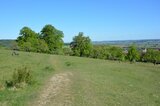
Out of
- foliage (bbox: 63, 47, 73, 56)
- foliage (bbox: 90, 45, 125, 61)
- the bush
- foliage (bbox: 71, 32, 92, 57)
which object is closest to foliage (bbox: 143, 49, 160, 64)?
foliage (bbox: 90, 45, 125, 61)

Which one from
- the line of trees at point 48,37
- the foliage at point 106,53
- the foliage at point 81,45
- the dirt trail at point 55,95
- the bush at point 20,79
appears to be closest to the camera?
the dirt trail at point 55,95

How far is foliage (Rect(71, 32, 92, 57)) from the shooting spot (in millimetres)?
100963

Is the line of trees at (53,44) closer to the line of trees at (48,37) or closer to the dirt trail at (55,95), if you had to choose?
the line of trees at (48,37)

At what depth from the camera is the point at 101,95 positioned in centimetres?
1755

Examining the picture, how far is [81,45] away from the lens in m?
102

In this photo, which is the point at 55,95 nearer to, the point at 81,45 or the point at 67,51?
the point at 81,45

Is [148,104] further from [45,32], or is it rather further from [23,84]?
[45,32]

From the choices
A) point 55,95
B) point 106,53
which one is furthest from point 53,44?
point 55,95

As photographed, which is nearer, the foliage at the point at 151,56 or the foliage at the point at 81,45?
the foliage at the point at 81,45

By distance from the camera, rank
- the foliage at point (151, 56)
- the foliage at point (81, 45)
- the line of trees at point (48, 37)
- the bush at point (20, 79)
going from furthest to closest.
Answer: the foliage at point (151, 56)
the foliage at point (81, 45)
the line of trees at point (48, 37)
the bush at point (20, 79)

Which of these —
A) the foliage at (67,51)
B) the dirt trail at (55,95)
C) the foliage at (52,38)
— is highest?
the foliage at (52,38)

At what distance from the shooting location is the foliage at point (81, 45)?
100963 millimetres

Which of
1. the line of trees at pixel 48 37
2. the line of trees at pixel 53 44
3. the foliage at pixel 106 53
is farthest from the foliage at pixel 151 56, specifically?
the line of trees at pixel 48 37

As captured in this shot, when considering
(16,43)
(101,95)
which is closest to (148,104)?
(101,95)
